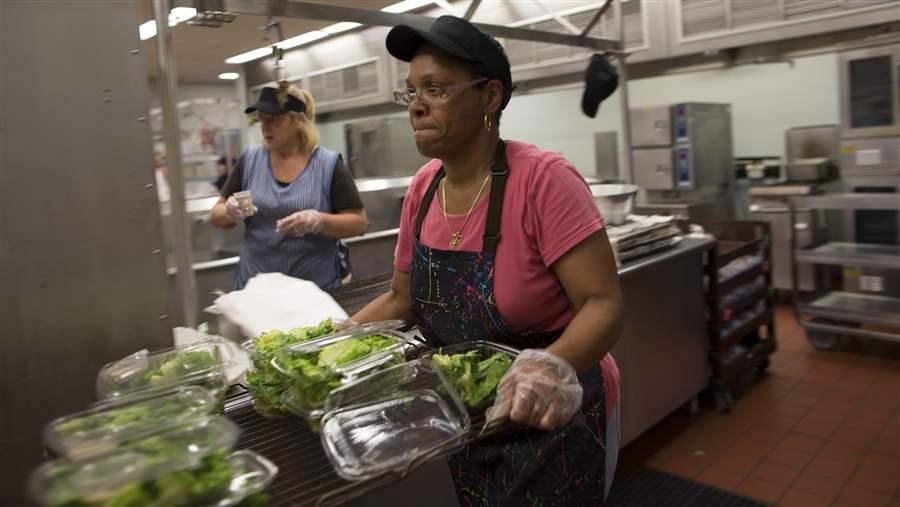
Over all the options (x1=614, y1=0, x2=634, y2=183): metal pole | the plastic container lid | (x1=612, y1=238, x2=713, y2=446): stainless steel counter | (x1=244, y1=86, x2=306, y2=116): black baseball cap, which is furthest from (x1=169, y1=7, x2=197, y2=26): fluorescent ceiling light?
(x1=614, y1=0, x2=634, y2=183): metal pole

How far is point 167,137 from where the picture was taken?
1.94 meters

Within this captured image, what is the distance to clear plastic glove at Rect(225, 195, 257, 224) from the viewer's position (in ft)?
8.36

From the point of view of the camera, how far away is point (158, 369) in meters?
1.29

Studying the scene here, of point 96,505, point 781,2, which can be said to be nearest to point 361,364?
point 96,505

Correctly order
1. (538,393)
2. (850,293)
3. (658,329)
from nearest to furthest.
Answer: (538,393) → (658,329) → (850,293)

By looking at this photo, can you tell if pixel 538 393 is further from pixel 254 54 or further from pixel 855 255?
pixel 855 255

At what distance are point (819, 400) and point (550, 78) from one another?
3833 mm

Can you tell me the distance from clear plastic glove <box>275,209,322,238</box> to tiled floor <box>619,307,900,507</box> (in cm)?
185

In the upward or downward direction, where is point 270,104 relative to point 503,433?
upward

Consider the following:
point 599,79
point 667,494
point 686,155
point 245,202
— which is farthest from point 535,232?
point 686,155

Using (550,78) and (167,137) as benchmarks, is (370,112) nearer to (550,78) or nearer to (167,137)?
(550,78)

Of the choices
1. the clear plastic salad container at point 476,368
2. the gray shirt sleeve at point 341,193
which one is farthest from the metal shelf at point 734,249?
the clear plastic salad container at point 476,368

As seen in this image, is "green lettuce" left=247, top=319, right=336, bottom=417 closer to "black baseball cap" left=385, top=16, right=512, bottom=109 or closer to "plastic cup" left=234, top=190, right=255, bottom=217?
"black baseball cap" left=385, top=16, right=512, bottom=109

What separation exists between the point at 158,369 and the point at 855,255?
452 cm
